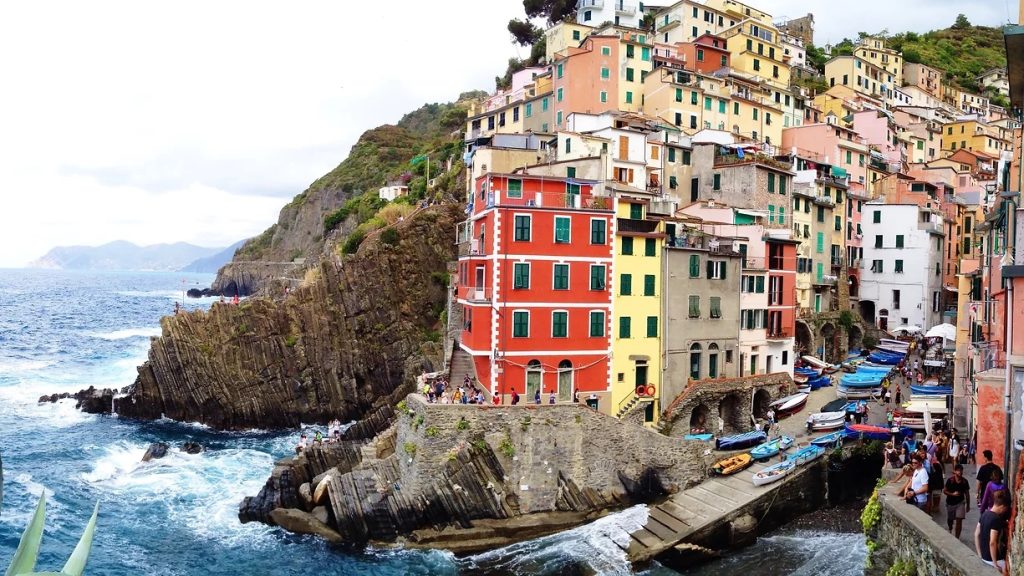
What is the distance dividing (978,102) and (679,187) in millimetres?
90646

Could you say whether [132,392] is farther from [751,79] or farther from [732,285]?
[751,79]

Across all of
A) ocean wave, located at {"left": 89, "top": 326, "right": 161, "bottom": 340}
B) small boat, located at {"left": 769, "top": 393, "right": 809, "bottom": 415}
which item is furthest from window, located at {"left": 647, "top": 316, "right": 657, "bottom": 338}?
ocean wave, located at {"left": 89, "top": 326, "right": 161, "bottom": 340}

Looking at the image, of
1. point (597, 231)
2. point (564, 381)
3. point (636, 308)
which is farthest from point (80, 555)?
point (636, 308)

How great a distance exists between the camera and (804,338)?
55.0 metres

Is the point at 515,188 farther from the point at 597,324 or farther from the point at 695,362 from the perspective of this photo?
the point at 695,362

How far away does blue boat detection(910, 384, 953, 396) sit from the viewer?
130ft

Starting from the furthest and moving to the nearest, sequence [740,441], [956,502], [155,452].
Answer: [155,452] → [740,441] → [956,502]

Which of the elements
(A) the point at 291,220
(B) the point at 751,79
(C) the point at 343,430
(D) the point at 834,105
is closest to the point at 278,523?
(C) the point at 343,430

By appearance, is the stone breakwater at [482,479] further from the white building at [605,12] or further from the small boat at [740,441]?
A: the white building at [605,12]

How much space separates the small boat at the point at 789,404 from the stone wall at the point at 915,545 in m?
20.5

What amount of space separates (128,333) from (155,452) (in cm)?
6768

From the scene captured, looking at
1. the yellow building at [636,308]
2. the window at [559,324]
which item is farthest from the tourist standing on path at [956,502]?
the yellow building at [636,308]

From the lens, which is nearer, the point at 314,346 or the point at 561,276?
the point at 561,276

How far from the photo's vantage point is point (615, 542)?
102ft
